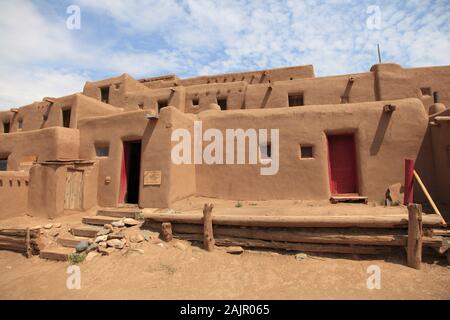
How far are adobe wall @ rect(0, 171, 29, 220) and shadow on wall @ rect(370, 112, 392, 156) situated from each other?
43.8 ft

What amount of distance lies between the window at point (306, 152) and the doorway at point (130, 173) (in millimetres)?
6639

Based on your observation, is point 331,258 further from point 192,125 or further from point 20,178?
point 20,178

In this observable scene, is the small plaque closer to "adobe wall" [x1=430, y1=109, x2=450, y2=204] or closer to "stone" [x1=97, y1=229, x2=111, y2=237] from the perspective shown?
"stone" [x1=97, y1=229, x2=111, y2=237]

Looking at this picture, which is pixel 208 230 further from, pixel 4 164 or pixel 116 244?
pixel 4 164

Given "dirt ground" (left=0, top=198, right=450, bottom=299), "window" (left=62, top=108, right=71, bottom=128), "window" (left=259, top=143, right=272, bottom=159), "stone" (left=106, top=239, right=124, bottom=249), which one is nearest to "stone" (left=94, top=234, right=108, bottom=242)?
"stone" (left=106, top=239, right=124, bottom=249)

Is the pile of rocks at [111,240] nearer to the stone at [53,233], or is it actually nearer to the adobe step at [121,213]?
the adobe step at [121,213]

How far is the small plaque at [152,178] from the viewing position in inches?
400

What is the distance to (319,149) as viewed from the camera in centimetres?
1080

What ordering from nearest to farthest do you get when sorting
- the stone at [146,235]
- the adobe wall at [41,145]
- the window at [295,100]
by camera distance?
the stone at [146,235] → the adobe wall at [41,145] → the window at [295,100]

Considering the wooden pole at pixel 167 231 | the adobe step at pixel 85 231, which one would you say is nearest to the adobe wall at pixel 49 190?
the adobe step at pixel 85 231

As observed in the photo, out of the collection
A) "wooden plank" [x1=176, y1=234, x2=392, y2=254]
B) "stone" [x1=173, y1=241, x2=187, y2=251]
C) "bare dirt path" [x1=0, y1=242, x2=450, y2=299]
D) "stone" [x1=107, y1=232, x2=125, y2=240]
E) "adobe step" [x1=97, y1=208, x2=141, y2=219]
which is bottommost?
"bare dirt path" [x1=0, y1=242, x2=450, y2=299]

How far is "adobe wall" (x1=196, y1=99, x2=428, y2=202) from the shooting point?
10266mm

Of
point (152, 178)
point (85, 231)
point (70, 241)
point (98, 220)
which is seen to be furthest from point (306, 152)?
point (70, 241)

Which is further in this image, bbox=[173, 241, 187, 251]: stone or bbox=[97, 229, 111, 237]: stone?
bbox=[97, 229, 111, 237]: stone
